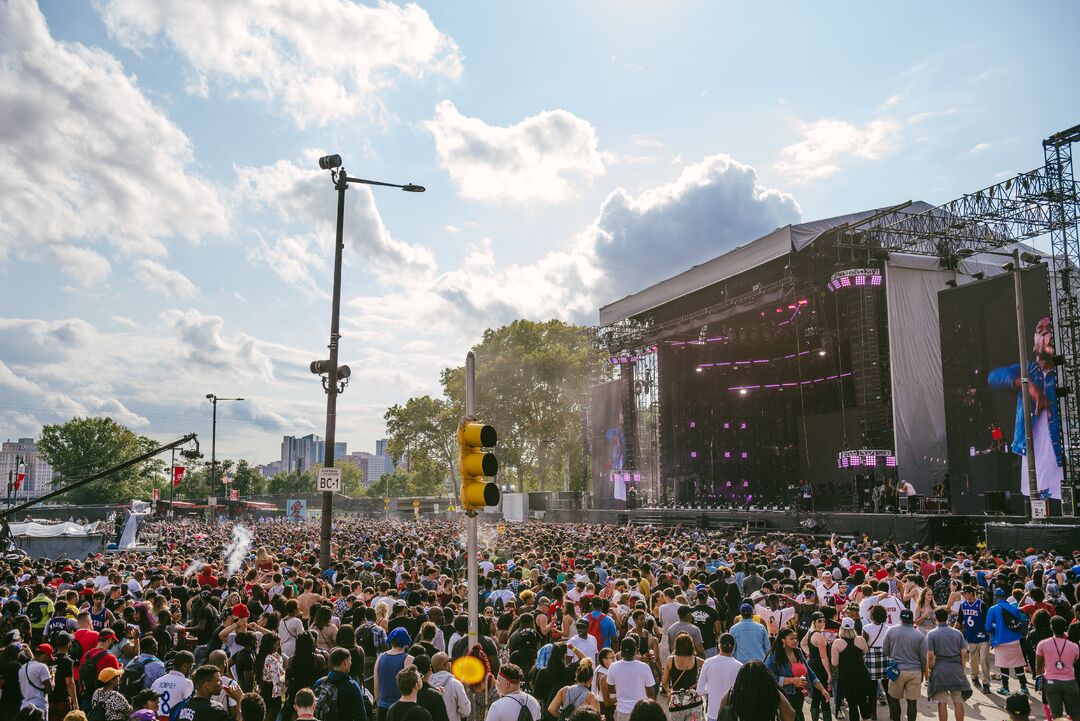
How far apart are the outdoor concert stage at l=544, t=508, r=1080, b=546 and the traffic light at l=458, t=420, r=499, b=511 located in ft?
61.4

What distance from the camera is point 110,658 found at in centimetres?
761

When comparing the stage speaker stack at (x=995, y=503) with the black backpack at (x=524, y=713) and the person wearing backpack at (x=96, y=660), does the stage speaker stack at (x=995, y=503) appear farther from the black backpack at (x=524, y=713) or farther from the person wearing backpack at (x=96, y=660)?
the person wearing backpack at (x=96, y=660)

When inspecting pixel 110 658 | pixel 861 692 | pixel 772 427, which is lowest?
pixel 861 692

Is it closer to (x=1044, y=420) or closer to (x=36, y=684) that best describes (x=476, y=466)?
(x=36, y=684)

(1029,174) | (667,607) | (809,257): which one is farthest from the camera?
(809,257)

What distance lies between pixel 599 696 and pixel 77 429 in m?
92.2

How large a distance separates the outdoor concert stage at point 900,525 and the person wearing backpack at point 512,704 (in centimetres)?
1823

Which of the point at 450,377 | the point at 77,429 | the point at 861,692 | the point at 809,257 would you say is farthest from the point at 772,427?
the point at 77,429

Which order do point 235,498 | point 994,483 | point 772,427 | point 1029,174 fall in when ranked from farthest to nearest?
1. point 235,498
2. point 772,427
3. point 994,483
4. point 1029,174

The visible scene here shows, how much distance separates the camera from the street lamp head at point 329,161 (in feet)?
44.5

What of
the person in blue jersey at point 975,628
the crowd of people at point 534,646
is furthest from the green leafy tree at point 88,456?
the person in blue jersey at point 975,628

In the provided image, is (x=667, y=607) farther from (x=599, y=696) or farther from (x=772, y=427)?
(x=772, y=427)

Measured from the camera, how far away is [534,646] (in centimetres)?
843

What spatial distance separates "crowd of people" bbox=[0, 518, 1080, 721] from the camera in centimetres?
636
